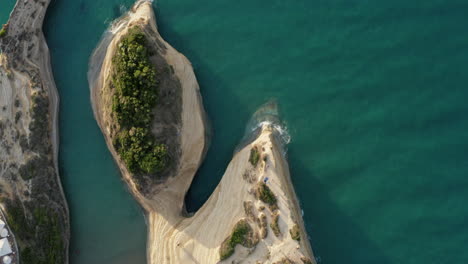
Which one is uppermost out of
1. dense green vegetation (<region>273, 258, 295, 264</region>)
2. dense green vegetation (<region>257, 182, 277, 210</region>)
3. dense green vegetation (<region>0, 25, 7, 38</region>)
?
dense green vegetation (<region>0, 25, 7, 38</region>)

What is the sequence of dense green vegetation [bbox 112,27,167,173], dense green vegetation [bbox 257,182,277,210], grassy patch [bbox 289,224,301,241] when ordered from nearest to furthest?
grassy patch [bbox 289,224,301,241] → dense green vegetation [bbox 257,182,277,210] → dense green vegetation [bbox 112,27,167,173]

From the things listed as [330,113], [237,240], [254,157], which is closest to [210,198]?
[237,240]

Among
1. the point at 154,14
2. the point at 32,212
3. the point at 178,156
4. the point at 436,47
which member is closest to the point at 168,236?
the point at 178,156

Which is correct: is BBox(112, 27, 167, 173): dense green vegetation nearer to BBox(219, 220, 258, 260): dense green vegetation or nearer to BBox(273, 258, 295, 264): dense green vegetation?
BBox(219, 220, 258, 260): dense green vegetation

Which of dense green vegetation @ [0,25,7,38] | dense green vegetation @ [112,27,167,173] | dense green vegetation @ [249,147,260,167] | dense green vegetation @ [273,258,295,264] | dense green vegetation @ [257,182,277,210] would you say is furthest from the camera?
dense green vegetation @ [0,25,7,38]

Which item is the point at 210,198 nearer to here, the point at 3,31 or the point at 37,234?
the point at 37,234

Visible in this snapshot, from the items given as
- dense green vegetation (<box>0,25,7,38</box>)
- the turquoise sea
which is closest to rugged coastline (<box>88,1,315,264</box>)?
the turquoise sea

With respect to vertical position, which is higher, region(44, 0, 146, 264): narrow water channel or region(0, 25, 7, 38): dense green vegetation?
region(0, 25, 7, 38): dense green vegetation
